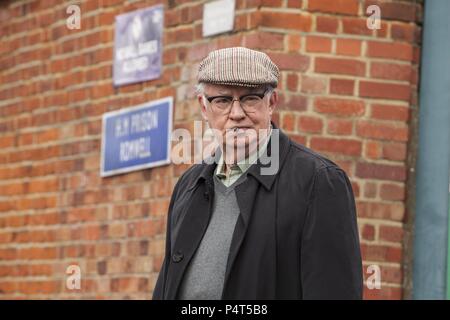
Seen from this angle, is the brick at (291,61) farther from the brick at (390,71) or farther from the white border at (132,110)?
the white border at (132,110)

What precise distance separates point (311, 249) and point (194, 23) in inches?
133

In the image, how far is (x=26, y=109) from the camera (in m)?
8.44

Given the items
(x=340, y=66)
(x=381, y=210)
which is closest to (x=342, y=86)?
(x=340, y=66)

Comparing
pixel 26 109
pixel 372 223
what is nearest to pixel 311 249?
pixel 372 223

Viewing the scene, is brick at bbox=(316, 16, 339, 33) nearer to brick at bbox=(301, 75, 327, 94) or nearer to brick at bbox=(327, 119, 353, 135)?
brick at bbox=(301, 75, 327, 94)

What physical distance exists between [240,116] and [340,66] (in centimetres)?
268

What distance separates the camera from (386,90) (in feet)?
22.1

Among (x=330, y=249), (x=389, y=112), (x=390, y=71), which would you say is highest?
(x=390, y=71)

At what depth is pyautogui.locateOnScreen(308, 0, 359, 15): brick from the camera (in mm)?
6676

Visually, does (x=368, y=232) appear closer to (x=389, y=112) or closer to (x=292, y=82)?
(x=389, y=112)

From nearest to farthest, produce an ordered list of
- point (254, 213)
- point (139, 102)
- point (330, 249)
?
point (330, 249)
point (254, 213)
point (139, 102)

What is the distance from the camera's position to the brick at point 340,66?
6656 mm

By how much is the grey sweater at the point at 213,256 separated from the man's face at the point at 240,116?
0.12 metres

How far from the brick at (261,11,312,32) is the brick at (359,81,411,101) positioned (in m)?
0.45
